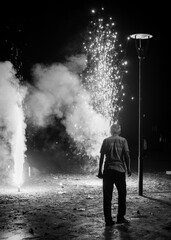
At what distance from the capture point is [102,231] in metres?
6.62

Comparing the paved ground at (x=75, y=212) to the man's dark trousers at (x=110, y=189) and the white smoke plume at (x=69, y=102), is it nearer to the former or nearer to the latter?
the man's dark trousers at (x=110, y=189)

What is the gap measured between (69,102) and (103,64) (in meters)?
5.59

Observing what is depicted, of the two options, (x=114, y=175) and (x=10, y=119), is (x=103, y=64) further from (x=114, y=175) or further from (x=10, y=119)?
(x=114, y=175)

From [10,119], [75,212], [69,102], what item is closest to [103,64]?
[69,102]

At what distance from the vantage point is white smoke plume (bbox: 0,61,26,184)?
1702cm

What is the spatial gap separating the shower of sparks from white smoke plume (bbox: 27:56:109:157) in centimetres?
89

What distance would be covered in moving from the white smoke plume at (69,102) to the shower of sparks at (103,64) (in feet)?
2.91

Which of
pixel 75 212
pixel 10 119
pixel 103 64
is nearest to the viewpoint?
pixel 75 212

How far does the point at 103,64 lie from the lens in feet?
56.3

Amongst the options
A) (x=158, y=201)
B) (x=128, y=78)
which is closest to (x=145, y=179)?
(x=158, y=201)

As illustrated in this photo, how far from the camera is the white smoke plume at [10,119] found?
55.8 ft

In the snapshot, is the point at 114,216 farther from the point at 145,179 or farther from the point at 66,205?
the point at 145,179

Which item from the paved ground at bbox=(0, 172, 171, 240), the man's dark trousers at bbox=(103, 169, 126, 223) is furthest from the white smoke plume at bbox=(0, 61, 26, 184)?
the man's dark trousers at bbox=(103, 169, 126, 223)

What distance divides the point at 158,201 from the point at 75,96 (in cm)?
1251
